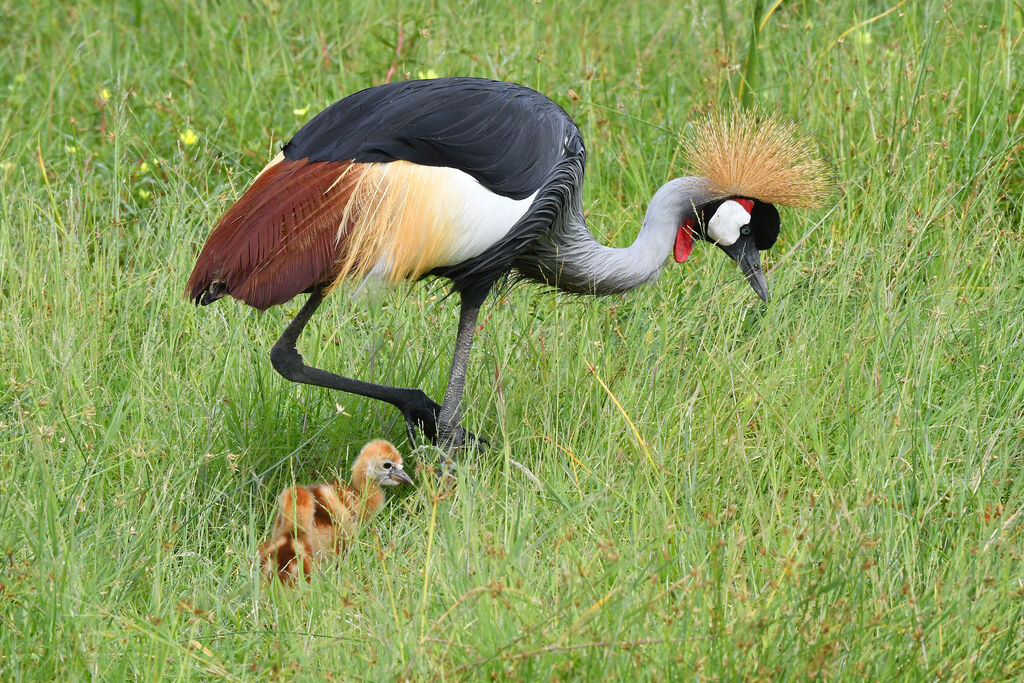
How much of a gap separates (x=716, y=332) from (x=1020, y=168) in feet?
4.00

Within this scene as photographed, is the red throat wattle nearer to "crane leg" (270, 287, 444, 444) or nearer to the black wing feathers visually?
the black wing feathers

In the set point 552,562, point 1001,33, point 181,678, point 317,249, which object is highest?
point 1001,33

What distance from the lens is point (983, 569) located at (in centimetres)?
240

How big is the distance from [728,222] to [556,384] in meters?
0.70

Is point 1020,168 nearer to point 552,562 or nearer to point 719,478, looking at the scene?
point 719,478

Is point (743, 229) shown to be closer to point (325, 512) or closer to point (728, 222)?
point (728, 222)

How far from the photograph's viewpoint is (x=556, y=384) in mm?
3369

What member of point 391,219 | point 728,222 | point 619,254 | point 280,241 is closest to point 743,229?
point 728,222

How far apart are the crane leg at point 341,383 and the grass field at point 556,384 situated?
10 cm

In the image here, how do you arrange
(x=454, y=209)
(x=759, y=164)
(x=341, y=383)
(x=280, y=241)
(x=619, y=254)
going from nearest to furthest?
1. (x=280, y=241)
2. (x=454, y=209)
3. (x=341, y=383)
4. (x=619, y=254)
5. (x=759, y=164)

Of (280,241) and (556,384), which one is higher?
(280,241)

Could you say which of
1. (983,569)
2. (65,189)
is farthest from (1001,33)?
(65,189)

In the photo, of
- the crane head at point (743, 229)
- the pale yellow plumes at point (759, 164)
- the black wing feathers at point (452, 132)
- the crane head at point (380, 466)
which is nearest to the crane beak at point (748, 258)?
the crane head at point (743, 229)

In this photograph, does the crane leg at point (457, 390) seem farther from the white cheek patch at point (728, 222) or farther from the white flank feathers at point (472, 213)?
the white cheek patch at point (728, 222)
